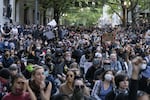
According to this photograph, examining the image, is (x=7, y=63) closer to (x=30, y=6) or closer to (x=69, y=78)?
(x=69, y=78)

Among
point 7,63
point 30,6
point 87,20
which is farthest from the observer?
point 87,20

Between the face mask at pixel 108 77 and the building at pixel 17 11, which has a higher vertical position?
the building at pixel 17 11

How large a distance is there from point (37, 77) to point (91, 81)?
14.1ft

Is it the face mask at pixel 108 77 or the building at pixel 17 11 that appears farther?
the building at pixel 17 11

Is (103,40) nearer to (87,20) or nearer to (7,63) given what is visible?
(7,63)

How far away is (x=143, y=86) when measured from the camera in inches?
275

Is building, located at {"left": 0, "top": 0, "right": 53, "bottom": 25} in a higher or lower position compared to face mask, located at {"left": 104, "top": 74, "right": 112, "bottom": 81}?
higher

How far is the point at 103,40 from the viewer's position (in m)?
24.7

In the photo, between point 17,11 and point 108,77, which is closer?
point 108,77

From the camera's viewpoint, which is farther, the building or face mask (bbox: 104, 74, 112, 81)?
the building

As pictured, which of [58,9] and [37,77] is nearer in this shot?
[37,77]

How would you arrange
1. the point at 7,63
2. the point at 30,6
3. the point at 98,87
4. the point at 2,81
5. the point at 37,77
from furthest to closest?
the point at 30,6, the point at 7,63, the point at 98,87, the point at 2,81, the point at 37,77

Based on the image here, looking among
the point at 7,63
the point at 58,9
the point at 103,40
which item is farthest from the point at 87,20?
the point at 7,63

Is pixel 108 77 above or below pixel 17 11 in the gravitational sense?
below
